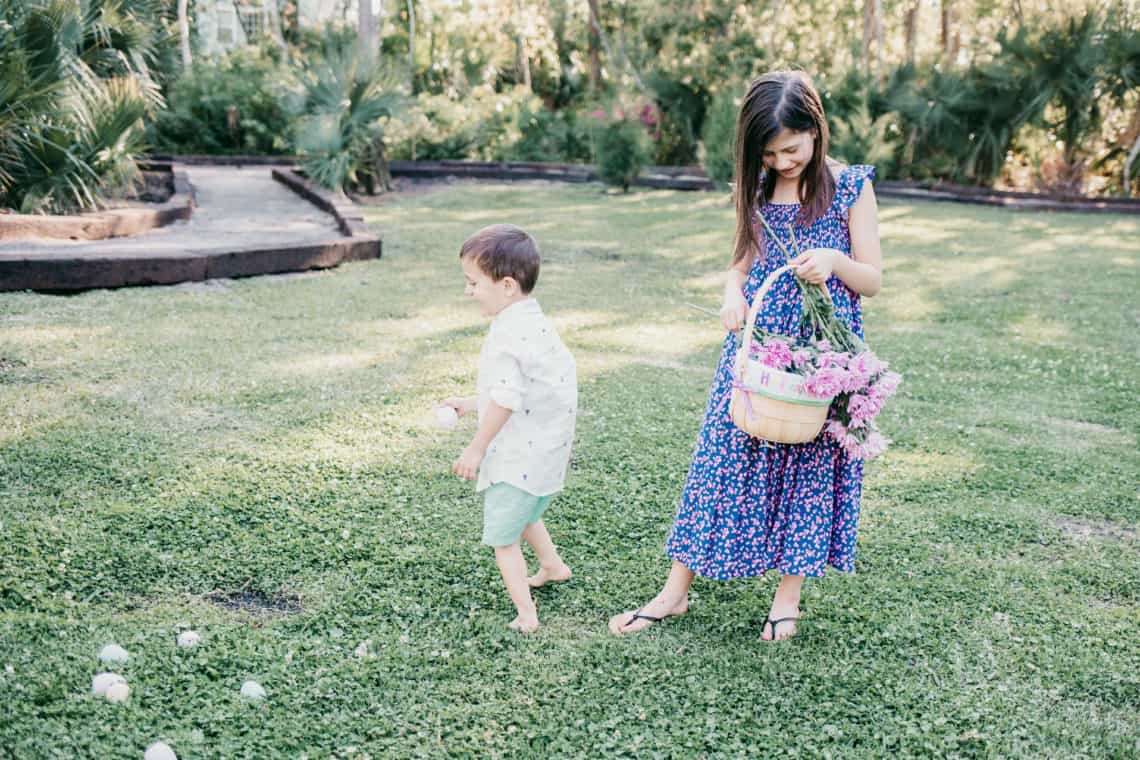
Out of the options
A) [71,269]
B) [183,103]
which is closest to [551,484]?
[71,269]

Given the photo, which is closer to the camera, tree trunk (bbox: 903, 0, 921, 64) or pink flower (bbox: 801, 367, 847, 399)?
pink flower (bbox: 801, 367, 847, 399)

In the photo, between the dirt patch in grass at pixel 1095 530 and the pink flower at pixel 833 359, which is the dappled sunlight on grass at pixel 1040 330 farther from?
the pink flower at pixel 833 359

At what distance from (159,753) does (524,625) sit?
106cm

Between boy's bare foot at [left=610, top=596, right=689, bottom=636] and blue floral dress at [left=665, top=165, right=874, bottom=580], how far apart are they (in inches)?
6.0

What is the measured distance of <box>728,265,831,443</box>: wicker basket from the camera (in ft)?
8.29

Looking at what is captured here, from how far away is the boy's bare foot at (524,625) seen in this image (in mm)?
2973

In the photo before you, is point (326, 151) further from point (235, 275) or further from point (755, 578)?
point (755, 578)

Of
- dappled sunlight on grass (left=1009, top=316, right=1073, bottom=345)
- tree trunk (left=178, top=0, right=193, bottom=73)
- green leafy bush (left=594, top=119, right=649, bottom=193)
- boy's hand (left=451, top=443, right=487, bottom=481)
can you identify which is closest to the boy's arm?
boy's hand (left=451, top=443, right=487, bottom=481)

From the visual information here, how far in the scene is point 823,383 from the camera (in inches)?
99.3

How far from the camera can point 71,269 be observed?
22.5 feet

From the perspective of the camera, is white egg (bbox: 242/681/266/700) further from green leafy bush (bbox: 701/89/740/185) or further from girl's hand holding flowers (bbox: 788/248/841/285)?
green leafy bush (bbox: 701/89/740/185)

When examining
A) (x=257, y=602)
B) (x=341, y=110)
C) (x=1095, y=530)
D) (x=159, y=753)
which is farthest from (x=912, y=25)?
(x=159, y=753)

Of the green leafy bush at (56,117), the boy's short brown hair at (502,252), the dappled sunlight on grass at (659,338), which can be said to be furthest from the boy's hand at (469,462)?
the green leafy bush at (56,117)

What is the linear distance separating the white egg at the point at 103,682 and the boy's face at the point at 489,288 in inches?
51.9
